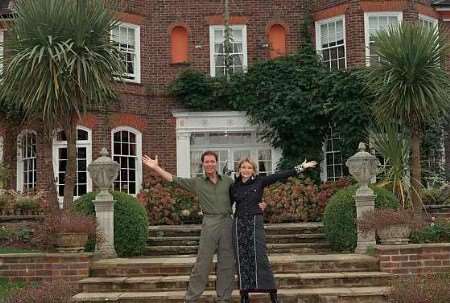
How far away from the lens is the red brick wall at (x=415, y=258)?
8.96m

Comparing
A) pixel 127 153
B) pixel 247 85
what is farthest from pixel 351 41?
pixel 127 153

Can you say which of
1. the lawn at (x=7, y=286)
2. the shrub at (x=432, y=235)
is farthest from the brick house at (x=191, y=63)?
the lawn at (x=7, y=286)

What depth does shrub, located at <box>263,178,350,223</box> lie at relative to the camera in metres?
14.3

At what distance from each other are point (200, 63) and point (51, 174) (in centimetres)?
692

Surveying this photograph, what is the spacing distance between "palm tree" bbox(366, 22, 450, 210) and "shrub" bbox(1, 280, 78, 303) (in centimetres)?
688

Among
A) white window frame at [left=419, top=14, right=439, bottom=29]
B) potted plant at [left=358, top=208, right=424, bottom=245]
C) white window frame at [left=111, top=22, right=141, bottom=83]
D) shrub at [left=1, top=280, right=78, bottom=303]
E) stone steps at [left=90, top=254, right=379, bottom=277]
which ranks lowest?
shrub at [left=1, top=280, right=78, bottom=303]

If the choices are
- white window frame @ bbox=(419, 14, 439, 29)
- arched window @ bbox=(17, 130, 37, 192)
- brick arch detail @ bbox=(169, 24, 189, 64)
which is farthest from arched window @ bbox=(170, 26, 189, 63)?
white window frame @ bbox=(419, 14, 439, 29)

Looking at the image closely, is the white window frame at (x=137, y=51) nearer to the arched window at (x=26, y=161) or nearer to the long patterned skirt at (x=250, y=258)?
the arched window at (x=26, y=161)

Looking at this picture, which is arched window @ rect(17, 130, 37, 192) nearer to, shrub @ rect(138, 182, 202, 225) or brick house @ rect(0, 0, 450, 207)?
brick house @ rect(0, 0, 450, 207)

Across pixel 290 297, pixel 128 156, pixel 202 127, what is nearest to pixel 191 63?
pixel 202 127

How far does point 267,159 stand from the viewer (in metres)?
17.7

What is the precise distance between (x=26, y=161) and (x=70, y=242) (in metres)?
8.22

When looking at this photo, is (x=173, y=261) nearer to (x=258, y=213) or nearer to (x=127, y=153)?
(x=258, y=213)

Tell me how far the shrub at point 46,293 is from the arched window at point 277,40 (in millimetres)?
11232
